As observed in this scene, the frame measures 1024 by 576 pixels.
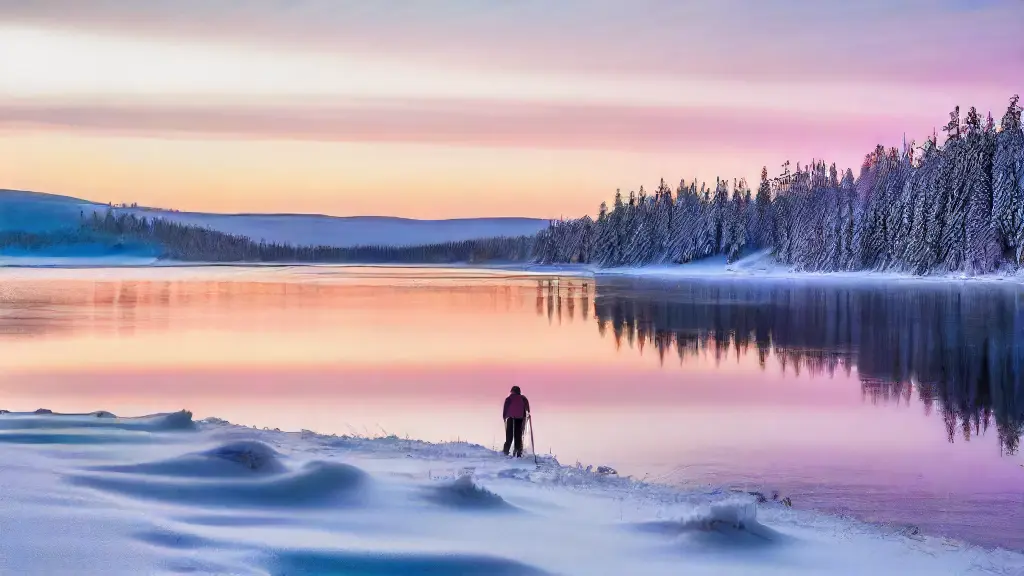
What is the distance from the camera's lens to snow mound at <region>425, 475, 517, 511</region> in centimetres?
1068

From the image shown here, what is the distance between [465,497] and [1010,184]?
290 feet

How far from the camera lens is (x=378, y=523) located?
9844 millimetres

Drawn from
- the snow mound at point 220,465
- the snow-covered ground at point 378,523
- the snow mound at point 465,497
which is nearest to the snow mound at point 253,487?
the snow-covered ground at point 378,523

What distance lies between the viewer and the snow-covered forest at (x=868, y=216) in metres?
88.8

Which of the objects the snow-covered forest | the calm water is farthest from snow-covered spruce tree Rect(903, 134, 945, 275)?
the calm water

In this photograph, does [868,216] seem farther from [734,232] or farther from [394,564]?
[394,564]

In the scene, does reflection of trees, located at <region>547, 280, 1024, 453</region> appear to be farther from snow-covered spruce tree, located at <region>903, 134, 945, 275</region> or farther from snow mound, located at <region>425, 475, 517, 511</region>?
snow-covered spruce tree, located at <region>903, 134, 945, 275</region>

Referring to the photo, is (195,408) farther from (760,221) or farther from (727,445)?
(760,221)

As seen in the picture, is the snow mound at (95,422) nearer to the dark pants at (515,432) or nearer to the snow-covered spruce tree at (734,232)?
the dark pants at (515,432)

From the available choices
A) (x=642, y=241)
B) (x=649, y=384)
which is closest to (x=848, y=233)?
(x=642, y=241)

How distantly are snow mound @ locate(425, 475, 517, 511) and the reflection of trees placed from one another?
33.8ft

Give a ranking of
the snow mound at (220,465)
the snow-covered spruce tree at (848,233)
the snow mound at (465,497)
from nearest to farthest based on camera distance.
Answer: the snow mound at (465,497) < the snow mound at (220,465) < the snow-covered spruce tree at (848,233)

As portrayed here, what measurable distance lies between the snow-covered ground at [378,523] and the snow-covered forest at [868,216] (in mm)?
82028

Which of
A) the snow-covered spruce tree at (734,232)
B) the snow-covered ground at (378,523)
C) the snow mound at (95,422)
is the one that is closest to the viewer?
the snow-covered ground at (378,523)
